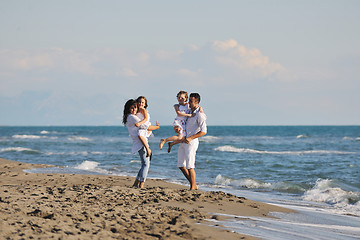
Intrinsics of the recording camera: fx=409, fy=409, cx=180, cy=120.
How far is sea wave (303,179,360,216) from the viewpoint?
29.0 ft

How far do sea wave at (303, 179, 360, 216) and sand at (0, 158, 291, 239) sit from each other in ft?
7.46

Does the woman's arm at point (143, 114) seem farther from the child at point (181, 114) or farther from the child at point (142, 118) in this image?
the child at point (181, 114)

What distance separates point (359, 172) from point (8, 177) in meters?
12.1

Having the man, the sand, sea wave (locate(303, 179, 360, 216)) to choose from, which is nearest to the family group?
the man

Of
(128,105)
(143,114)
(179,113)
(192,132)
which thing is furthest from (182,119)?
(128,105)

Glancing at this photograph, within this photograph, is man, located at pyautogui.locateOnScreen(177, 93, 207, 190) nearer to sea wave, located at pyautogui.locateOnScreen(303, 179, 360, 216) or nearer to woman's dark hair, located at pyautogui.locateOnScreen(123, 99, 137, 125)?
woman's dark hair, located at pyautogui.locateOnScreen(123, 99, 137, 125)

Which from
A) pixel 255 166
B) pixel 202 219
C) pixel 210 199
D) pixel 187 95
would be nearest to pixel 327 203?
pixel 210 199

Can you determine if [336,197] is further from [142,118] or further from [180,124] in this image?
[142,118]

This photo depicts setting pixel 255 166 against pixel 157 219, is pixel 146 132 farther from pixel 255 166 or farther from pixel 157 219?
pixel 255 166

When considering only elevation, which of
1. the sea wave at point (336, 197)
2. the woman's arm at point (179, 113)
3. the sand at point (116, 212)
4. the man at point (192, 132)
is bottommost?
the sea wave at point (336, 197)

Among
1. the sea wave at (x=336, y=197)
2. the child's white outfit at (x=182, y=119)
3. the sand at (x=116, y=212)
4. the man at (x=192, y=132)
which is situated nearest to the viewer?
the sand at (x=116, y=212)

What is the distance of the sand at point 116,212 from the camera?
15.3ft

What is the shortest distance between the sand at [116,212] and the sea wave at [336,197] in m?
2.28

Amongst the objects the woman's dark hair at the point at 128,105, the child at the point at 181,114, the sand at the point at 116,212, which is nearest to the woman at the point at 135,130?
the woman's dark hair at the point at 128,105
